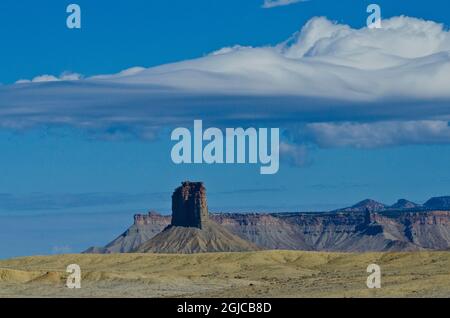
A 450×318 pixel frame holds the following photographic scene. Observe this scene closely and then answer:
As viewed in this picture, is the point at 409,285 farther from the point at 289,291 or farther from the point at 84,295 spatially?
the point at 84,295
